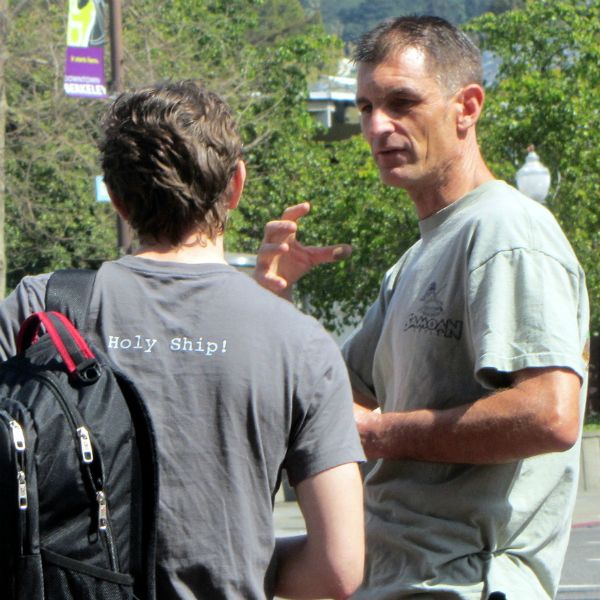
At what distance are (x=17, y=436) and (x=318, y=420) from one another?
0.53m

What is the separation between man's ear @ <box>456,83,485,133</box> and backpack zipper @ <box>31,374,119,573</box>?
1.20 metres

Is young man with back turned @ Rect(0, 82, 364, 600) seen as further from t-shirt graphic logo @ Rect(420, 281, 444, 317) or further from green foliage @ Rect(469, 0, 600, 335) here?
green foliage @ Rect(469, 0, 600, 335)

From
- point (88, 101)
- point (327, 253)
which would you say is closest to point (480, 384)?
point (327, 253)

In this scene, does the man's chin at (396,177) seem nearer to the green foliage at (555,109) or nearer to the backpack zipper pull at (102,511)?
the backpack zipper pull at (102,511)

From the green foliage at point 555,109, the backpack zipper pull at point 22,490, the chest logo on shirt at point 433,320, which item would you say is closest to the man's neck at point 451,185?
the chest logo on shirt at point 433,320

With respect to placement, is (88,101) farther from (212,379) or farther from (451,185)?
(212,379)

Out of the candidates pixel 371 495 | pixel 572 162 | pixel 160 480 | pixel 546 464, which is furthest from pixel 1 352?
pixel 572 162

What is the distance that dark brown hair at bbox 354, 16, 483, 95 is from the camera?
288cm

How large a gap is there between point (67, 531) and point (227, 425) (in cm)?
35

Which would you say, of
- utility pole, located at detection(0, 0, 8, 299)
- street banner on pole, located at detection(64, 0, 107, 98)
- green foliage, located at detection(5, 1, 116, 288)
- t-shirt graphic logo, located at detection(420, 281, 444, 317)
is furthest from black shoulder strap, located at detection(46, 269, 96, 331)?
green foliage, located at detection(5, 1, 116, 288)

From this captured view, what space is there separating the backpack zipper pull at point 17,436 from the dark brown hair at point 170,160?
1.62ft

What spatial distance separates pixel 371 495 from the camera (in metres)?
2.76

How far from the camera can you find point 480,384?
260cm

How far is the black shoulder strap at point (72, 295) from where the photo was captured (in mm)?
2256
